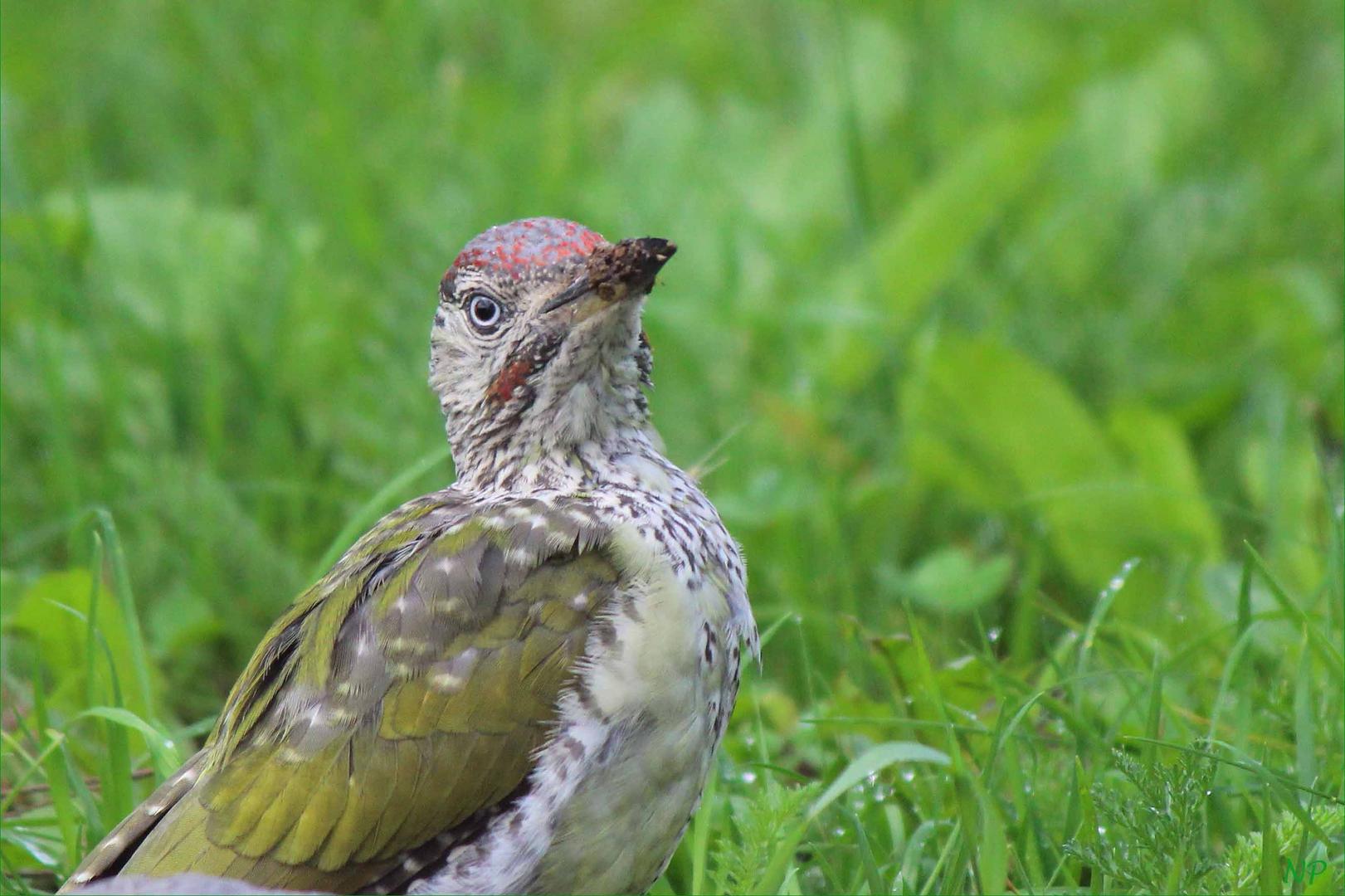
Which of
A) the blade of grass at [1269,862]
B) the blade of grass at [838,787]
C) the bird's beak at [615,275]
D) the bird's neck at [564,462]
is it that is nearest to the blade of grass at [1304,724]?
the blade of grass at [1269,862]

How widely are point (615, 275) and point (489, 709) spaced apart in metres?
0.89

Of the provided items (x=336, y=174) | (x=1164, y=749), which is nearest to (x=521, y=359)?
(x=1164, y=749)

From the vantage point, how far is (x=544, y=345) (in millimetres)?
3582

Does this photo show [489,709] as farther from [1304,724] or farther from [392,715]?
[1304,724]

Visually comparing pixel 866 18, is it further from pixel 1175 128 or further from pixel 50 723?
pixel 50 723

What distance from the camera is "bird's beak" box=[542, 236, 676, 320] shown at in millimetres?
3381

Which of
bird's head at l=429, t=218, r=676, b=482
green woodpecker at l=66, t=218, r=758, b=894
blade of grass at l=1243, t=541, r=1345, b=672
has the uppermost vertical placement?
bird's head at l=429, t=218, r=676, b=482

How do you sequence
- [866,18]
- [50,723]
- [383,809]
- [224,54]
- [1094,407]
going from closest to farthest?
[383,809]
[50,723]
[1094,407]
[224,54]
[866,18]

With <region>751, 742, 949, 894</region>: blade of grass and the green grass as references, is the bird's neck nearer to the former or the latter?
the green grass

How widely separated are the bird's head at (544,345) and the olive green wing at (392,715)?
1.03 feet

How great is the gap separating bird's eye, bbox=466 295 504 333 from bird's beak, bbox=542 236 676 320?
15 centimetres

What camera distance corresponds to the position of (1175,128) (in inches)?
279

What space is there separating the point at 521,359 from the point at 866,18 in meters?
Result: 4.61

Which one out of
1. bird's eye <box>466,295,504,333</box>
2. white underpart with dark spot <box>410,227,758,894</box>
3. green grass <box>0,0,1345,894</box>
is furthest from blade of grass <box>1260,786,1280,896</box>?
bird's eye <box>466,295,504,333</box>
